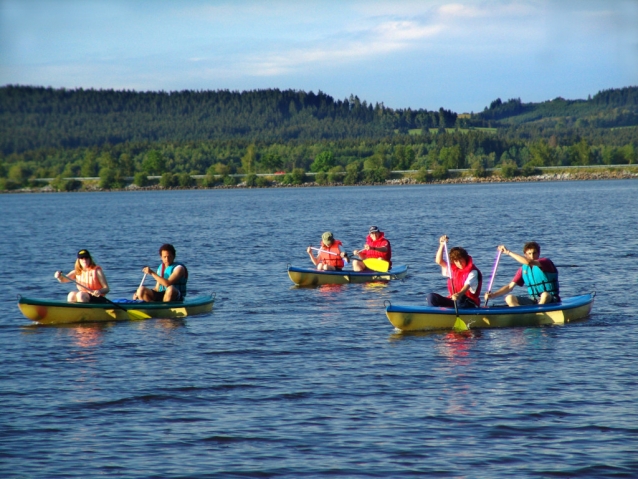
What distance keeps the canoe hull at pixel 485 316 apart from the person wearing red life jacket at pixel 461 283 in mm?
217

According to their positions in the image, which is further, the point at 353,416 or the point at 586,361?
the point at 586,361

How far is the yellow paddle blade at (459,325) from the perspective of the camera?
16297mm

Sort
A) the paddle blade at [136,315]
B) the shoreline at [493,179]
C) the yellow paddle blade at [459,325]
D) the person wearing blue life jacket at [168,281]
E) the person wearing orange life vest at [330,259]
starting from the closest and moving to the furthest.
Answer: the yellow paddle blade at [459,325] → the person wearing blue life jacket at [168,281] → the paddle blade at [136,315] → the person wearing orange life vest at [330,259] → the shoreline at [493,179]

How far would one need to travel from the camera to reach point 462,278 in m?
16.2

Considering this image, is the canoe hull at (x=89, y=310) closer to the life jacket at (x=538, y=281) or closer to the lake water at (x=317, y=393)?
the lake water at (x=317, y=393)

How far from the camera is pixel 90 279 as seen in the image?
58.5ft

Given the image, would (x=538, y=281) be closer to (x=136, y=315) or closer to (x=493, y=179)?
(x=136, y=315)

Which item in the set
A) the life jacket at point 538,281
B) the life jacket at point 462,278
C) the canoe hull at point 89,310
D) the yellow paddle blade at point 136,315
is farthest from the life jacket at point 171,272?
the life jacket at point 538,281

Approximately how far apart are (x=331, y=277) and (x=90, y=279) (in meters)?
8.24

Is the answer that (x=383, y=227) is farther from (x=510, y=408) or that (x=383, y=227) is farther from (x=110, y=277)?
(x=510, y=408)

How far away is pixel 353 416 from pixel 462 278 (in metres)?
5.69

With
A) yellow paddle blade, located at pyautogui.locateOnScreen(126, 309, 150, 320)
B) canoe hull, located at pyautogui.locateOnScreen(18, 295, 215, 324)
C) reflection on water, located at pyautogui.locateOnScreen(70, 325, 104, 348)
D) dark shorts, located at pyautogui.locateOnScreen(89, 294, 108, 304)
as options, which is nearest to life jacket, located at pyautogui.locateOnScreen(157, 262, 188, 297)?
canoe hull, located at pyautogui.locateOnScreen(18, 295, 215, 324)

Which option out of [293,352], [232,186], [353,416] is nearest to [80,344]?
[293,352]

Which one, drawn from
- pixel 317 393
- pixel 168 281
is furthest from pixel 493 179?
pixel 317 393
